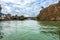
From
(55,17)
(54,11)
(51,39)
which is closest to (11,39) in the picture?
(51,39)

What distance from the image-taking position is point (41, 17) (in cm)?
12494

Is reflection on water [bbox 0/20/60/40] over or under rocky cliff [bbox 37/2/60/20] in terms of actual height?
over

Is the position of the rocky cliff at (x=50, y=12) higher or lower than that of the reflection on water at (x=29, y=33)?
lower

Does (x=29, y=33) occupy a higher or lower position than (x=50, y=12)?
higher

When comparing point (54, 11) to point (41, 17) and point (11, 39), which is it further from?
point (11, 39)

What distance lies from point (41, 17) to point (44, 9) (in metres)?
7.69

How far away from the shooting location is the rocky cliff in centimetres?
11838

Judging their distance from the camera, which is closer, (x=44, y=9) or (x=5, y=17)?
(x=5, y=17)

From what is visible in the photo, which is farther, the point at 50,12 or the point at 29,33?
the point at 50,12

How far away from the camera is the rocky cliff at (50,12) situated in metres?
118

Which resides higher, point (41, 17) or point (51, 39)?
point (51, 39)

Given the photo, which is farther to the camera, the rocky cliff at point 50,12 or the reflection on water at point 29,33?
the rocky cliff at point 50,12

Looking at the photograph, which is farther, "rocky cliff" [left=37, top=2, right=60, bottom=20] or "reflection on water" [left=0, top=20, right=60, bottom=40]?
"rocky cliff" [left=37, top=2, right=60, bottom=20]

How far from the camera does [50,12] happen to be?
124 meters
